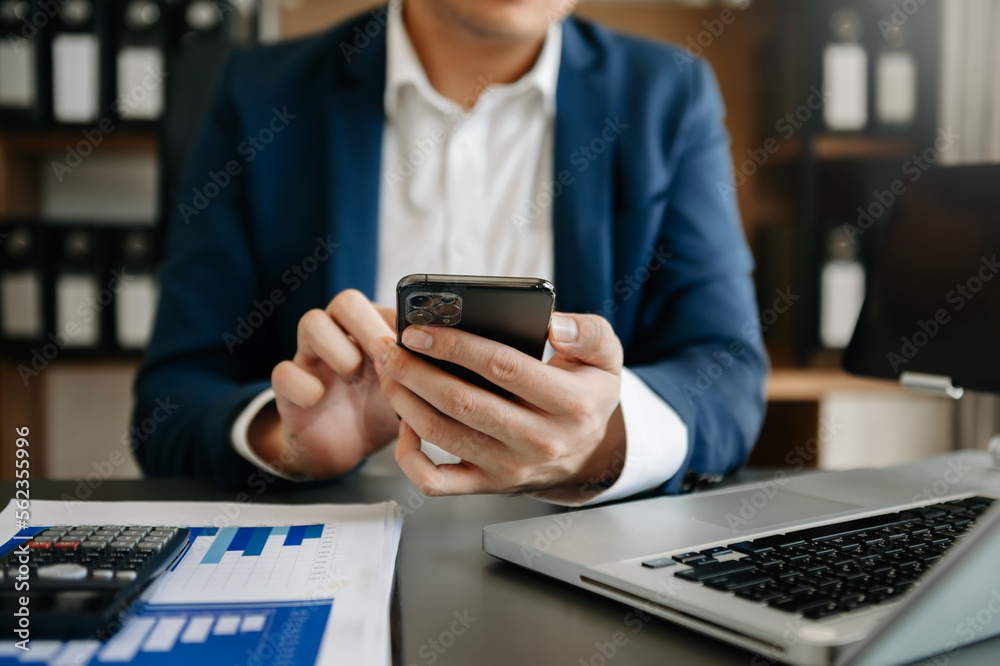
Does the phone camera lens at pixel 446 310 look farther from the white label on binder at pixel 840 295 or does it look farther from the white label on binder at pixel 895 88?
the white label on binder at pixel 895 88

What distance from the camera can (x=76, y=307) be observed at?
1.72 meters

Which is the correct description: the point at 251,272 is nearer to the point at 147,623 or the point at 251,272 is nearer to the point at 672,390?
the point at 672,390

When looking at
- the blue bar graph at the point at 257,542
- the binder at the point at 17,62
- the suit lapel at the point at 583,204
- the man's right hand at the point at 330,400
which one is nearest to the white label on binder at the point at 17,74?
the binder at the point at 17,62

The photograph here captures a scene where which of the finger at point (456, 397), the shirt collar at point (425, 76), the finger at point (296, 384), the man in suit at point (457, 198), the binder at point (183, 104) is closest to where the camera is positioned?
the finger at point (456, 397)

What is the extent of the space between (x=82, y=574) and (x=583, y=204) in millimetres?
753

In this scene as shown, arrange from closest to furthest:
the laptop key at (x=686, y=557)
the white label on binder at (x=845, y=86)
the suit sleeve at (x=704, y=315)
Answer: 1. the laptop key at (x=686, y=557)
2. the suit sleeve at (x=704, y=315)
3. the white label on binder at (x=845, y=86)

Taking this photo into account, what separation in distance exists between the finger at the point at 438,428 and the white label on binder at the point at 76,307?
1438 mm

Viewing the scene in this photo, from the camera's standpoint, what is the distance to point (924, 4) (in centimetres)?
178

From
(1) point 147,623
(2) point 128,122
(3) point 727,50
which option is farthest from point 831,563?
(3) point 727,50

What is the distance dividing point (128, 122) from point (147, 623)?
1.66 m

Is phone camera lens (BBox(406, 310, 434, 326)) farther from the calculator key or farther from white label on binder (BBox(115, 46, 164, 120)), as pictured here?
white label on binder (BBox(115, 46, 164, 120))

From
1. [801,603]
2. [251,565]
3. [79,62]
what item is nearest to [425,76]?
[251,565]

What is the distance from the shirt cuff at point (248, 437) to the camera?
0.69 m

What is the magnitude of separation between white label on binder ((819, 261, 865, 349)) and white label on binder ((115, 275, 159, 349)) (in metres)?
1.51
